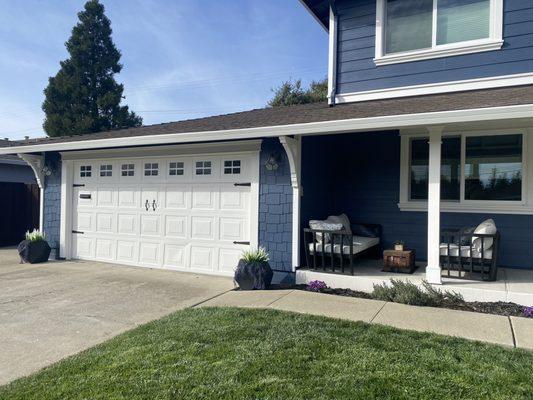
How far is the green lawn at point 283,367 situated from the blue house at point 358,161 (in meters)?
2.13

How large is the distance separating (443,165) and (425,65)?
1718mm

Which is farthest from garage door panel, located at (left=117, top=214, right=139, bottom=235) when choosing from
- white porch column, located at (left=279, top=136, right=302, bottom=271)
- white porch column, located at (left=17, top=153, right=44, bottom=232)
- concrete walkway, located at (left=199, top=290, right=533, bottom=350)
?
white porch column, located at (left=279, top=136, right=302, bottom=271)

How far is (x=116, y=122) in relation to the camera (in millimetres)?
24969

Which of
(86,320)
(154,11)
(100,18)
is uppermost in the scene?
(100,18)

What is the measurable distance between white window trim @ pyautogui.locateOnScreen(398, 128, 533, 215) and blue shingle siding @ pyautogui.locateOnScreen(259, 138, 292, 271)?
226cm

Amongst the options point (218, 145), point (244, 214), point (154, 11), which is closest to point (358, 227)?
point (244, 214)

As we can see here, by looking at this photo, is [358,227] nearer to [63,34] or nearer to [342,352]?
[342,352]

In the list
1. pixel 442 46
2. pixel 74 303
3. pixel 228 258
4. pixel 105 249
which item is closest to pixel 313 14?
pixel 442 46

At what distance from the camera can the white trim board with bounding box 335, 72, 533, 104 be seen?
241 inches

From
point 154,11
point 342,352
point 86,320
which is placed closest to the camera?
point 342,352

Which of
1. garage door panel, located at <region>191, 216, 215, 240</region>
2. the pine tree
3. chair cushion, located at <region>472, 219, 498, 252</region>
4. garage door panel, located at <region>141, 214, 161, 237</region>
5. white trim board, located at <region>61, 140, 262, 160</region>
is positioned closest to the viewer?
chair cushion, located at <region>472, 219, 498, 252</region>

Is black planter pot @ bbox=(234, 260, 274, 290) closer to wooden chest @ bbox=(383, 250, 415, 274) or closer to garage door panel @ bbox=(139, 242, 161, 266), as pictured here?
wooden chest @ bbox=(383, 250, 415, 274)

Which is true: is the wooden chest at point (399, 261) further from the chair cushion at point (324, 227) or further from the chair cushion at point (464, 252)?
the chair cushion at point (324, 227)

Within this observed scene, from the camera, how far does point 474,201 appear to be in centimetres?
655
